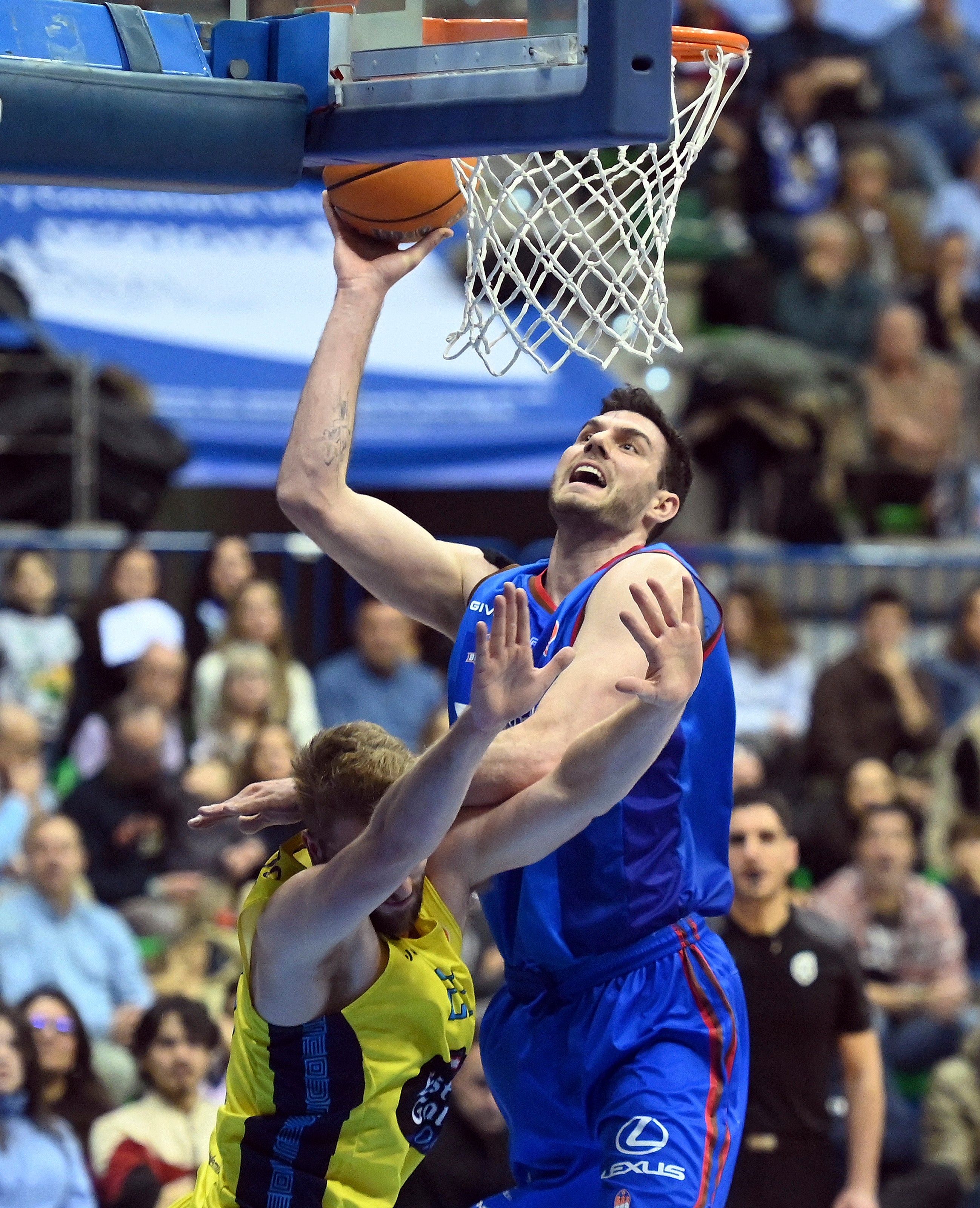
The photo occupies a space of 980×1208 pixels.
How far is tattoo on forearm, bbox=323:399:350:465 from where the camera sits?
15.1 feet

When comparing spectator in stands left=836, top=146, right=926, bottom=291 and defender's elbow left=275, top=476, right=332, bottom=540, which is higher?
spectator in stands left=836, top=146, right=926, bottom=291

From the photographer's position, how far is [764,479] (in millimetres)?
10422

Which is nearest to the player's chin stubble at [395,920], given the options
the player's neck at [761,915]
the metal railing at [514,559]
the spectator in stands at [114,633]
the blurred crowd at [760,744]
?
the blurred crowd at [760,744]

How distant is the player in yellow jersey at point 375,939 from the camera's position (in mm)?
3553

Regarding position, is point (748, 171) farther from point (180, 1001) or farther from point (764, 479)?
point (180, 1001)

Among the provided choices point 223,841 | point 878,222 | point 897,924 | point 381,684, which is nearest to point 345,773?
point 223,841

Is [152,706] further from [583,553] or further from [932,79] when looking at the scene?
[932,79]

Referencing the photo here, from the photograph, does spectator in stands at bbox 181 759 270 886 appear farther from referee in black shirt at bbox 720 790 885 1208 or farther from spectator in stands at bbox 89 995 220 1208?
referee in black shirt at bbox 720 790 885 1208

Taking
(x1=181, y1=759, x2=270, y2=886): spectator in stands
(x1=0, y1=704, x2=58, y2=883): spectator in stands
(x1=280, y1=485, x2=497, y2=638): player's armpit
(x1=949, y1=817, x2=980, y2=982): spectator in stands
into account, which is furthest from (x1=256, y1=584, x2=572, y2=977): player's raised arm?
(x1=949, y1=817, x2=980, y2=982): spectator in stands

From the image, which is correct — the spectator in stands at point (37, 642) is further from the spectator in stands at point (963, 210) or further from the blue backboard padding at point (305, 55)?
the spectator in stands at point (963, 210)

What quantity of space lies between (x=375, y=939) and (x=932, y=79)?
10.6 m

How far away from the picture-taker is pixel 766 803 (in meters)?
6.35

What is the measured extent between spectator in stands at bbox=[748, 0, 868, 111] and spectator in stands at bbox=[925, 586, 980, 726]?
4.40m

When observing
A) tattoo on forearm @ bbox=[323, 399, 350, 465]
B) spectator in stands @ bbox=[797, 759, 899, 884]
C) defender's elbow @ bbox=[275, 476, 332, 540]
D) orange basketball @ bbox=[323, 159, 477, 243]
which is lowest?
spectator in stands @ bbox=[797, 759, 899, 884]
